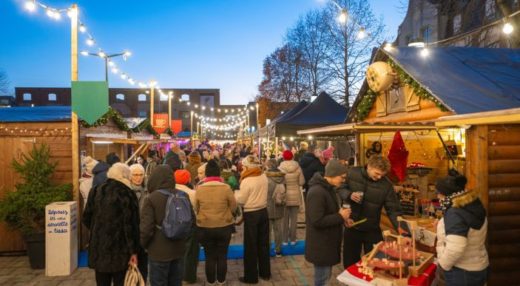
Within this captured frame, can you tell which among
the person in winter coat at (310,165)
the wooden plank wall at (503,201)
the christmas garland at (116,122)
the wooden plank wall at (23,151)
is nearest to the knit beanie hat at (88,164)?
the wooden plank wall at (23,151)

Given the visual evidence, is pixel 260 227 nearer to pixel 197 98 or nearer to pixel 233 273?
pixel 233 273

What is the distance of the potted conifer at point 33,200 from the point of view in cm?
658

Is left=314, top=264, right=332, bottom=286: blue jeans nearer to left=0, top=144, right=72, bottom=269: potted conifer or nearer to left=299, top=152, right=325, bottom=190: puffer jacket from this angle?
left=299, top=152, right=325, bottom=190: puffer jacket

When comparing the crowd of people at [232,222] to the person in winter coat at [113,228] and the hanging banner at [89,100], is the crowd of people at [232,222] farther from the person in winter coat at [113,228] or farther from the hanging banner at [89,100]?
the hanging banner at [89,100]

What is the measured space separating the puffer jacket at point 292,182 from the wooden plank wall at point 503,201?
351 cm

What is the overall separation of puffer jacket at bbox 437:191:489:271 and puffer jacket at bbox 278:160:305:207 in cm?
388

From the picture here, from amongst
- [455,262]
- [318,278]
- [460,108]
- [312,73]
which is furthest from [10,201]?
[312,73]

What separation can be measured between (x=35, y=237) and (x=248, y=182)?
3.89 metres

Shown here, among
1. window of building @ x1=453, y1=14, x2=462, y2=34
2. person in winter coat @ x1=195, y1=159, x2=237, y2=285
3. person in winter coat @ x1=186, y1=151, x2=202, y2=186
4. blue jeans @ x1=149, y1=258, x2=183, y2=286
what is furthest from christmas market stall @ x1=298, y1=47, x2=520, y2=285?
window of building @ x1=453, y1=14, x2=462, y2=34

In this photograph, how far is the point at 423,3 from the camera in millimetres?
23469

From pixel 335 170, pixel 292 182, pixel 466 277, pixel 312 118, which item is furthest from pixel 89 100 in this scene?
pixel 312 118

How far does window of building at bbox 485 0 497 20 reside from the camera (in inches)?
675

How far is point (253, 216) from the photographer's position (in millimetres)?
5695

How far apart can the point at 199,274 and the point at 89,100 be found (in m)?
3.53
